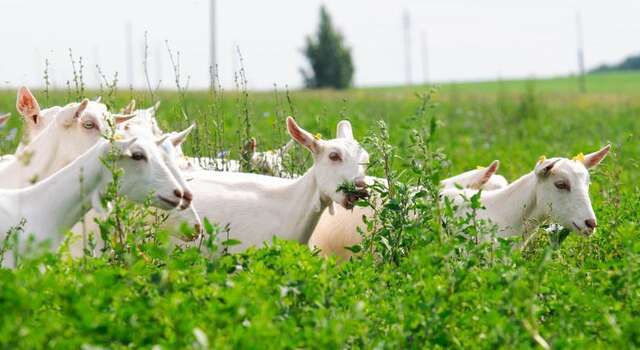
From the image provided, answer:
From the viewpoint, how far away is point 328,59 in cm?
7775

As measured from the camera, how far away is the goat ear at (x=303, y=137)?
803 centimetres

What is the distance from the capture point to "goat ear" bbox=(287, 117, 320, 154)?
803cm

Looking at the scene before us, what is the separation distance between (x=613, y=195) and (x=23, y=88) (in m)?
4.75

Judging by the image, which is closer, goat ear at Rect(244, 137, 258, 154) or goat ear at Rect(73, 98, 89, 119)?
goat ear at Rect(73, 98, 89, 119)

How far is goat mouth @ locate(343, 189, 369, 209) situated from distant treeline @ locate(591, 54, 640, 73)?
328ft

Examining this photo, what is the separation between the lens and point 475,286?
19.0ft

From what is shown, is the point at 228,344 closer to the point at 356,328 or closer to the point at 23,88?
the point at 356,328

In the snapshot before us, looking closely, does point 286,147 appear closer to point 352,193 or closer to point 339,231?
point 339,231

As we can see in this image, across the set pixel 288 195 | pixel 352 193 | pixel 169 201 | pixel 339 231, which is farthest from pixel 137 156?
pixel 339 231

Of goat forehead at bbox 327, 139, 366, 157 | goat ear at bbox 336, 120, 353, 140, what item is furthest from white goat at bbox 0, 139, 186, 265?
goat ear at bbox 336, 120, 353, 140

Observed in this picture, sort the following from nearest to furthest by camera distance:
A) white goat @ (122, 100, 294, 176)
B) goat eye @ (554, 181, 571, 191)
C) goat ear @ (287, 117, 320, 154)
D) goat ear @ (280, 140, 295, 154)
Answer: goat ear @ (287, 117, 320, 154), goat eye @ (554, 181, 571, 191), white goat @ (122, 100, 294, 176), goat ear @ (280, 140, 295, 154)

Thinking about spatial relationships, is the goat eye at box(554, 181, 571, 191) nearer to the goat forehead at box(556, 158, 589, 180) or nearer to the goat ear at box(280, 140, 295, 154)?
the goat forehead at box(556, 158, 589, 180)

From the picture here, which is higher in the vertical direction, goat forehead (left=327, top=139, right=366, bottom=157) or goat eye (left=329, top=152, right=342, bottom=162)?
goat forehead (left=327, top=139, right=366, bottom=157)

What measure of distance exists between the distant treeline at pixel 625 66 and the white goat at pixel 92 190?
101182 mm
